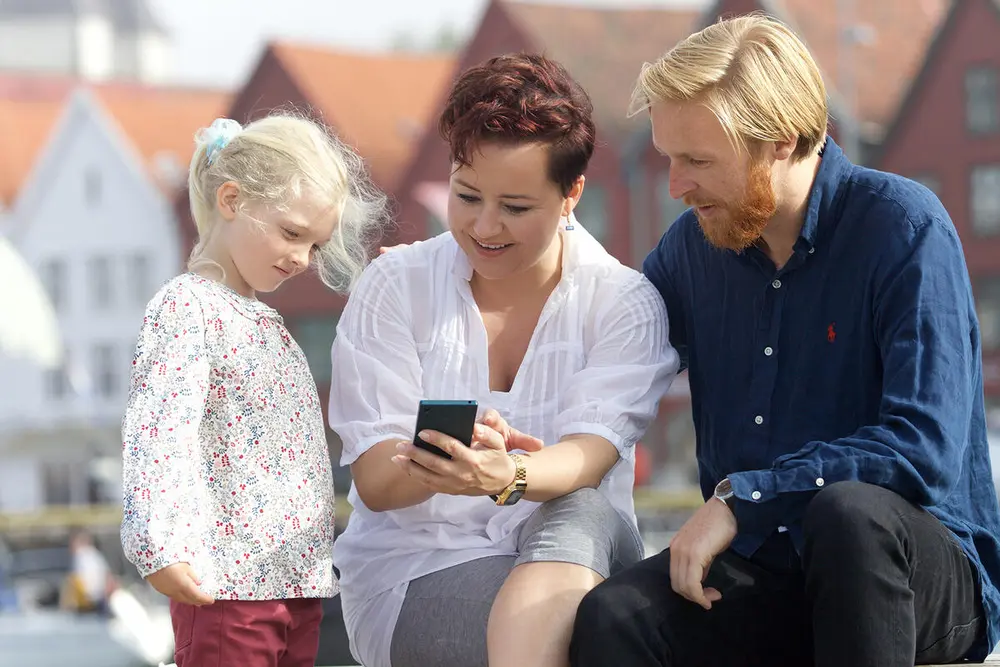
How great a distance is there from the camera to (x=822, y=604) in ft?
7.82

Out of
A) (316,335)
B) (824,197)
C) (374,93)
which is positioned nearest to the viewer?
(824,197)

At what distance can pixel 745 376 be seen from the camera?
2941mm

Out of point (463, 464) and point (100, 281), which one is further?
point (100, 281)

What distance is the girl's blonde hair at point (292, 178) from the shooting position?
304 cm

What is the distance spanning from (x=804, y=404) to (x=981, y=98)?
30.7 metres

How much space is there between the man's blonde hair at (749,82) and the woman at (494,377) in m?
0.23

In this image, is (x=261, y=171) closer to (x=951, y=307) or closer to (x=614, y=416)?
(x=614, y=416)

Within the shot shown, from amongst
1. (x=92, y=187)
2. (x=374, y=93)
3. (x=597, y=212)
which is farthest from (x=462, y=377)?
(x=92, y=187)

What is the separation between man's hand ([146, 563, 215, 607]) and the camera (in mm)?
2672

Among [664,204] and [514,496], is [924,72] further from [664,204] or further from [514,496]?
[514,496]

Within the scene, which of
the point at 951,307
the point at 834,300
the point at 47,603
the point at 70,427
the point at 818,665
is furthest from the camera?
the point at 70,427

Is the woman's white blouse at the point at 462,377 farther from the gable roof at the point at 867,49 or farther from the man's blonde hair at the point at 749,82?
the gable roof at the point at 867,49

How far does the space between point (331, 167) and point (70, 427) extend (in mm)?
38764

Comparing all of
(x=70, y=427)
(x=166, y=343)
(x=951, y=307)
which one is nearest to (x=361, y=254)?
(x=166, y=343)
